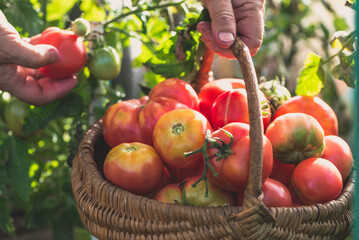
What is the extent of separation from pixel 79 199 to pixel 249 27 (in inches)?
19.4

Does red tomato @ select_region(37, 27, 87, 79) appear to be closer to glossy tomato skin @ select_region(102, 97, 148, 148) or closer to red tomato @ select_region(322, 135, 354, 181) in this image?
glossy tomato skin @ select_region(102, 97, 148, 148)

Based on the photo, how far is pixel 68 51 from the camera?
1.04 meters

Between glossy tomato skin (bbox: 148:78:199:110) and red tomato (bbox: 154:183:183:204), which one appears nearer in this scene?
red tomato (bbox: 154:183:183:204)

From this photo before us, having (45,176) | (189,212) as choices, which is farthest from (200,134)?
(45,176)

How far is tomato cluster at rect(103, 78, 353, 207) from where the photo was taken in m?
0.76

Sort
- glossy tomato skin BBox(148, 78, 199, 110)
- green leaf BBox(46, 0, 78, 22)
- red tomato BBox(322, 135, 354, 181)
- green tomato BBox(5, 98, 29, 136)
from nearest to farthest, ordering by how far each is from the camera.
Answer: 1. red tomato BBox(322, 135, 354, 181)
2. glossy tomato skin BBox(148, 78, 199, 110)
3. green tomato BBox(5, 98, 29, 136)
4. green leaf BBox(46, 0, 78, 22)

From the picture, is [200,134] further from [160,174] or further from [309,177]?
[309,177]

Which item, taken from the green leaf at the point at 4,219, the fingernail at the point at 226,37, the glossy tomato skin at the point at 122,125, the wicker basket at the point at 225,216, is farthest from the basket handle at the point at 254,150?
the green leaf at the point at 4,219

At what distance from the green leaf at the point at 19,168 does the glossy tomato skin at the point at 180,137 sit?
0.56m

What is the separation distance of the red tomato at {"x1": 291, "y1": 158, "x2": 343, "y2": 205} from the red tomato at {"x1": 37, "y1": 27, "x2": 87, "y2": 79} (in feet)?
1.97

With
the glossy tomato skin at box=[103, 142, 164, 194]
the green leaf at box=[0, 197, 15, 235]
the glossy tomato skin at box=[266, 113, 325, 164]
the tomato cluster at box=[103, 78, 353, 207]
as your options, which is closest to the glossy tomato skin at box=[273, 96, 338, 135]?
the tomato cluster at box=[103, 78, 353, 207]

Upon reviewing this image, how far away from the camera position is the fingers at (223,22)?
783 mm

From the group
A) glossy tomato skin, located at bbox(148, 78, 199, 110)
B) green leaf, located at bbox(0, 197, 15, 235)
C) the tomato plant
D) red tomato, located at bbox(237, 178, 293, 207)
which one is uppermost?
glossy tomato skin, located at bbox(148, 78, 199, 110)

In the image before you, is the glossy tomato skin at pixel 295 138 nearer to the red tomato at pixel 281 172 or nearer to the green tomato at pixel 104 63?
the red tomato at pixel 281 172
